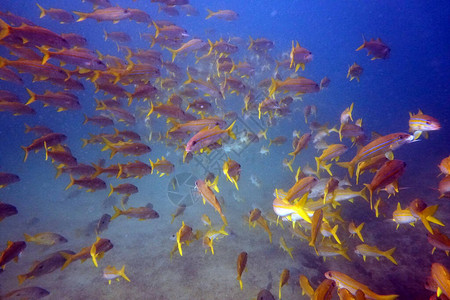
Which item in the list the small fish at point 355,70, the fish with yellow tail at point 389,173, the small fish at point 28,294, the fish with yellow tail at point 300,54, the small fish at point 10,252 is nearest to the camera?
the fish with yellow tail at point 389,173

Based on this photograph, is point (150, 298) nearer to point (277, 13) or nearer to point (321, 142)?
point (321, 142)

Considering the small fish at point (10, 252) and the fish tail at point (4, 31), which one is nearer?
the small fish at point (10, 252)

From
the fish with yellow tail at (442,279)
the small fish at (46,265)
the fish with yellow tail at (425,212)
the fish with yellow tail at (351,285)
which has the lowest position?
the small fish at (46,265)

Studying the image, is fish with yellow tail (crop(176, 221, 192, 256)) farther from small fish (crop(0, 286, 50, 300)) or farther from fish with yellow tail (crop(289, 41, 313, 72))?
fish with yellow tail (crop(289, 41, 313, 72))

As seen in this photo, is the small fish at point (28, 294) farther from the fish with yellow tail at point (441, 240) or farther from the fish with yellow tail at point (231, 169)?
the fish with yellow tail at point (441, 240)

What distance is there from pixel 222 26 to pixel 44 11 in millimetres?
86907

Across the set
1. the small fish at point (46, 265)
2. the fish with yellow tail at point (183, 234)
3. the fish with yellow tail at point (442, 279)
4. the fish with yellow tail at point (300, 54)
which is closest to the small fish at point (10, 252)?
the small fish at point (46, 265)

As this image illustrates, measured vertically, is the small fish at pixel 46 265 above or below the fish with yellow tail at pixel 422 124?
below

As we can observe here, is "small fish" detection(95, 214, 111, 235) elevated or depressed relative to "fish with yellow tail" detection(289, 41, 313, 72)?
depressed

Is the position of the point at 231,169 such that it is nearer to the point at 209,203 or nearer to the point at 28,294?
the point at 209,203

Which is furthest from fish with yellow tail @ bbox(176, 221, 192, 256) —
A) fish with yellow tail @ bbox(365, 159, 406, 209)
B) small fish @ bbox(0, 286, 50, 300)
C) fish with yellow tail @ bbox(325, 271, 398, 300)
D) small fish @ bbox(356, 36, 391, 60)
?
small fish @ bbox(356, 36, 391, 60)

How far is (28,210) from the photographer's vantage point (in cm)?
1446

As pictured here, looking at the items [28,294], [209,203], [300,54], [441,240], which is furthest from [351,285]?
[28,294]

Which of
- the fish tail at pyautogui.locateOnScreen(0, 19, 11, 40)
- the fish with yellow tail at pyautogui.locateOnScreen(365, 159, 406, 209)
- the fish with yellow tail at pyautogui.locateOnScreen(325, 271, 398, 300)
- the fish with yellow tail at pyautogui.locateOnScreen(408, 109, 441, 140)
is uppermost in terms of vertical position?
the fish tail at pyautogui.locateOnScreen(0, 19, 11, 40)
